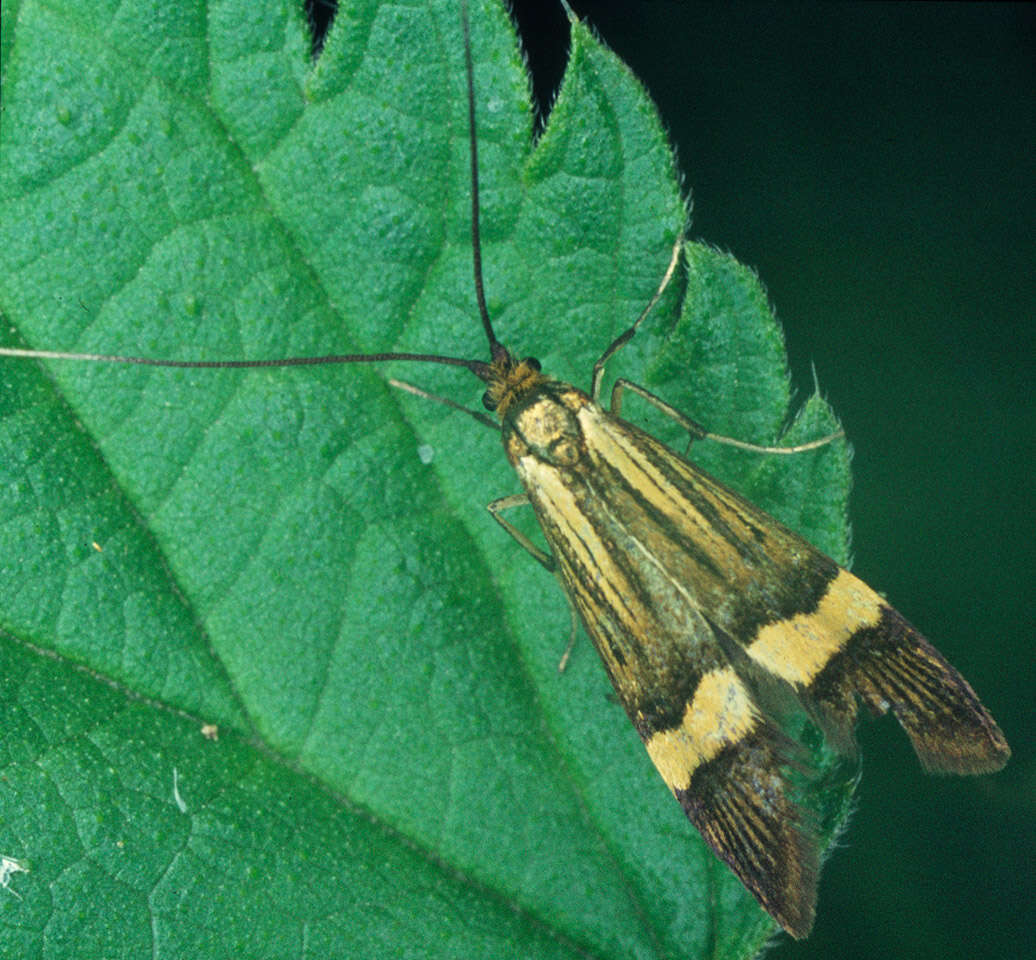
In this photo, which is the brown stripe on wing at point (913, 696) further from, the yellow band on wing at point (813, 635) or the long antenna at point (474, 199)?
the long antenna at point (474, 199)

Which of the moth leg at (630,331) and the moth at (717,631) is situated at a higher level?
the moth leg at (630,331)

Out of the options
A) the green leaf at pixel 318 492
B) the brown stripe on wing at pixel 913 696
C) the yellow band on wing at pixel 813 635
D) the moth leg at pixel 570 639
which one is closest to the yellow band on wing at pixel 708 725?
the yellow band on wing at pixel 813 635

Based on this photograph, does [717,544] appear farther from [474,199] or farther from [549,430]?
[474,199]

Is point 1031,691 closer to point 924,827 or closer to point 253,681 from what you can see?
point 924,827

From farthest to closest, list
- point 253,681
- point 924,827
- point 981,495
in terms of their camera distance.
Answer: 1. point 981,495
2. point 924,827
3. point 253,681

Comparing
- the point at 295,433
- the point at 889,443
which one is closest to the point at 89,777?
the point at 295,433

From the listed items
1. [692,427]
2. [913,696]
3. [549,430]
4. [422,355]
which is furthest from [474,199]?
[913,696]
